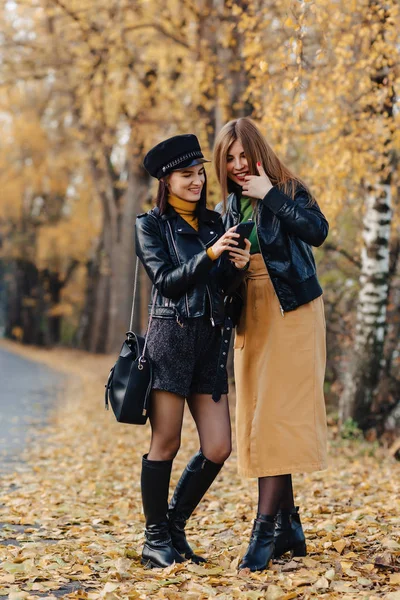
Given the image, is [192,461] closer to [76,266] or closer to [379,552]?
[379,552]

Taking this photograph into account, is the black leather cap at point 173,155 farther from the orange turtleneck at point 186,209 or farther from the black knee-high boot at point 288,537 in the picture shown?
the black knee-high boot at point 288,537

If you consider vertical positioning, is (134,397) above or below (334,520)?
above

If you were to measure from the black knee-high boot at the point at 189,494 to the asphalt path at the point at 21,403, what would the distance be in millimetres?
3665

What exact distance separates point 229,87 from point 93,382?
8889mm

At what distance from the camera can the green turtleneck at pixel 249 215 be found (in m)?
3.98

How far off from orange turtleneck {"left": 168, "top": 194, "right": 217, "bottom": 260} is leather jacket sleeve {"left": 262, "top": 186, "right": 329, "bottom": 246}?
411mm

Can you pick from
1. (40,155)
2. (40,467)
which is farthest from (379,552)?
(40,155)

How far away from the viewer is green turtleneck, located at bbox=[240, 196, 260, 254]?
3.98m

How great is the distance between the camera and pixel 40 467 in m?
7.82

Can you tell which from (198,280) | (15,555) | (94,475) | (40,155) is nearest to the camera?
(198,280)

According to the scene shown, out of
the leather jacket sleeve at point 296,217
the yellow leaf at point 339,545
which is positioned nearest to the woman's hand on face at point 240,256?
the leather jacket sleeve at point 296,217

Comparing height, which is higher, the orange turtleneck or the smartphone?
the orange turtleneck

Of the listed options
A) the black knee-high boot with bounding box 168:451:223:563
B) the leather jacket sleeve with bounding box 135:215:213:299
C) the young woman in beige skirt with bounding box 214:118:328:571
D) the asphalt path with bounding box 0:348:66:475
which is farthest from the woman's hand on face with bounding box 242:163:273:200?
the asphalt path with bounding box 0:348:66:475

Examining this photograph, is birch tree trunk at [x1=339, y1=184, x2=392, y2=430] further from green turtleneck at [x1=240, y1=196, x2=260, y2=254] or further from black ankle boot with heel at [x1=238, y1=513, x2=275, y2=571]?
black ankle boot with heel at [x1=238, y1=513, x2=275, y2=571]
